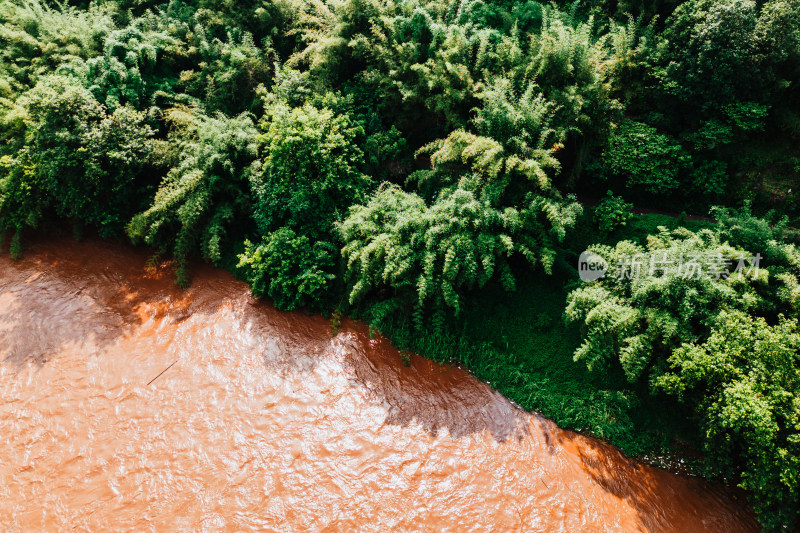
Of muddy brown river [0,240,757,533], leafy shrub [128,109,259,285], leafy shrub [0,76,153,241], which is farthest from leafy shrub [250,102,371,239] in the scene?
leafy shrub [0,76,153,241]

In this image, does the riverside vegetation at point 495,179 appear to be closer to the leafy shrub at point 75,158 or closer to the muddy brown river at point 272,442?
the leafy shrub at point 75,158

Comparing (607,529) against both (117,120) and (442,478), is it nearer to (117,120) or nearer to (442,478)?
(442,478)

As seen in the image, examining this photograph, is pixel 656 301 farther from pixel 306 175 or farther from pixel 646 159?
pixel 306 175

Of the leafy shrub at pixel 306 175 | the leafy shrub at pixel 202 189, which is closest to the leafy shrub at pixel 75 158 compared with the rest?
the leafy shrub at pixel 202 189

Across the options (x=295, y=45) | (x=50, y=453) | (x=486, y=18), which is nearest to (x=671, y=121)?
(x=486, y=18)

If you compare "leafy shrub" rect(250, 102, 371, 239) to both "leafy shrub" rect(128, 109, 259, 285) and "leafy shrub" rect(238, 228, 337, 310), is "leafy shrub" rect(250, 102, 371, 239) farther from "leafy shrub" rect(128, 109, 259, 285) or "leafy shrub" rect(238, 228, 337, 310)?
"leafy shrub" rect(128, 109, 259, 285)

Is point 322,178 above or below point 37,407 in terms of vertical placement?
above
